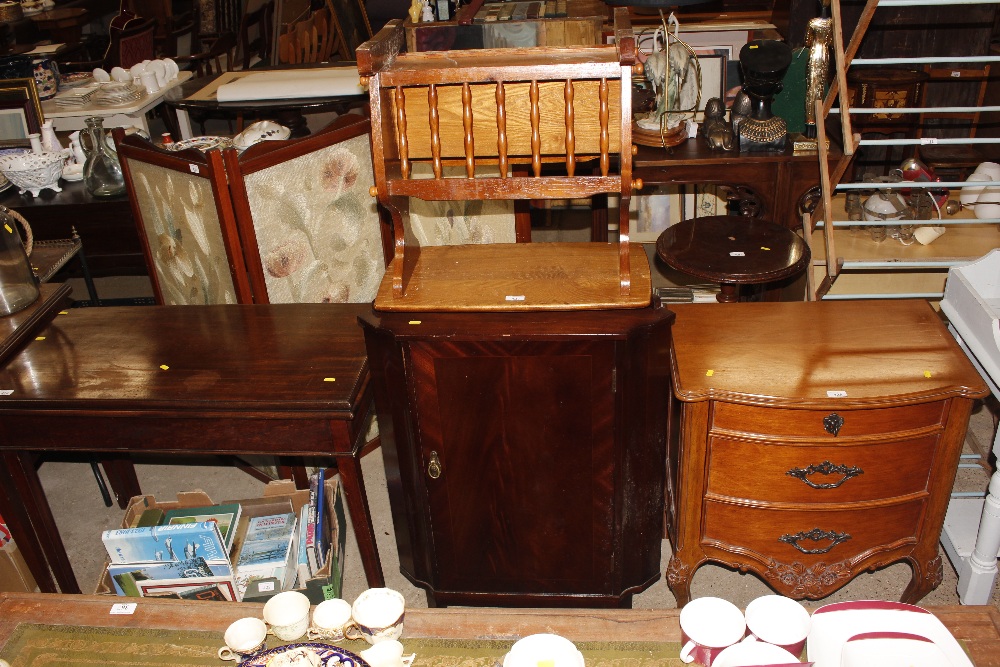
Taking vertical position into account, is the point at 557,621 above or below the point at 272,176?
below

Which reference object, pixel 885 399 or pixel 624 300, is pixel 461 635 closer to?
pixel 624 300

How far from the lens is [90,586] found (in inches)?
109

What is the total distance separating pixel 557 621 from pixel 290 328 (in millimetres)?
1124

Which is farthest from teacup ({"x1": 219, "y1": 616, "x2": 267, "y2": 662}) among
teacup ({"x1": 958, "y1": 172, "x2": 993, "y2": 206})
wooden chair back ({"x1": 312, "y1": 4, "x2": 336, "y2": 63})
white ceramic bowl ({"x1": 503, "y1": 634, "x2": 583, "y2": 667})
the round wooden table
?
wooden chair back ({"x1": 312, "y1": 4, "x2": 336, "y2": 63})

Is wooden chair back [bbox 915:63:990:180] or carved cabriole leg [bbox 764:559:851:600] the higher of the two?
wooden chair back [bbox 915:63:990:180]

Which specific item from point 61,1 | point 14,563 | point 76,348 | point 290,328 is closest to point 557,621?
point 290,328

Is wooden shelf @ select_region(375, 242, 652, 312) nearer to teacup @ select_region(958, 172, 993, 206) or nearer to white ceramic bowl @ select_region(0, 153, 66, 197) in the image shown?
teacup @ select_region(958, 172, 993, 206)

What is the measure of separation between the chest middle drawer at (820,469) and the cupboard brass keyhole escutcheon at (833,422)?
0.05 meters

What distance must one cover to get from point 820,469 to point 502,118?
3.77 ft

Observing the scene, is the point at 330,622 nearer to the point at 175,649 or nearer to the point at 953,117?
the point at 175,649

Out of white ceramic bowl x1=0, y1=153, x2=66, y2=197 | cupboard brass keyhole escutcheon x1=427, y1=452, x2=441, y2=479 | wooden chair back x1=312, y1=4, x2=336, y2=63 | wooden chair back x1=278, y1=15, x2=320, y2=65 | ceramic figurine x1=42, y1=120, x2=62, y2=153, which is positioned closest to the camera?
cupboard brass keyhole escutcheon x1=427, y1=452, x2=441, y2=479

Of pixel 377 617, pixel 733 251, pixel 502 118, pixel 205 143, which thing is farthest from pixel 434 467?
pixel 205 143

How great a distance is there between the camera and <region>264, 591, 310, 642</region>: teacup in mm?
1765

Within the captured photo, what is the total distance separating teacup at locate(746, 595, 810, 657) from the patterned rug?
18cm
